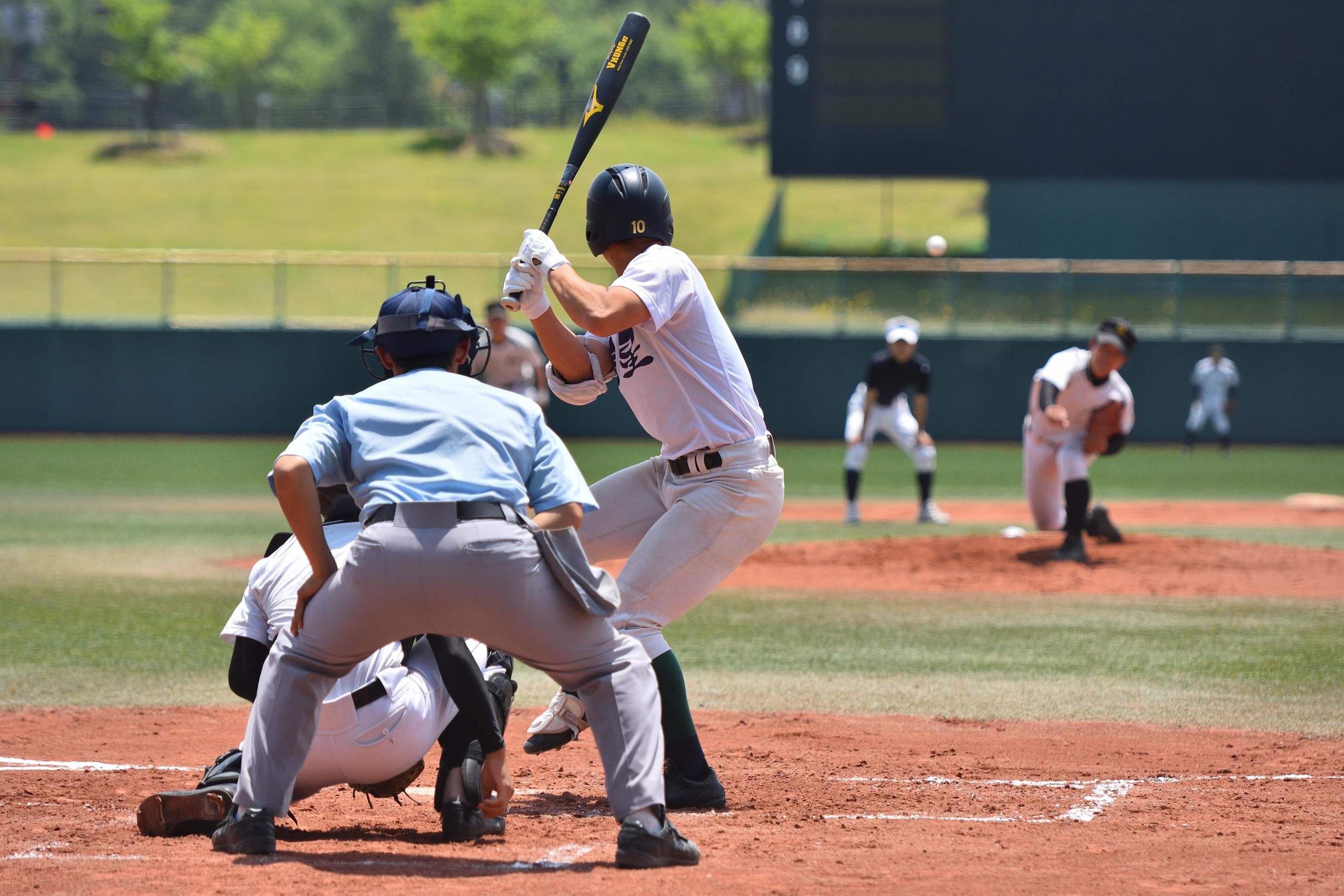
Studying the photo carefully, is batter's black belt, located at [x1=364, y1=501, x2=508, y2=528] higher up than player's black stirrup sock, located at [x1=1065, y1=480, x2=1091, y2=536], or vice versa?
batter's black belt, located at [x1=364, y1=501, x2=508, y2=528]

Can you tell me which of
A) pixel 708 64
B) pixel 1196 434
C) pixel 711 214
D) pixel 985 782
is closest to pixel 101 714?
pixel 985 782

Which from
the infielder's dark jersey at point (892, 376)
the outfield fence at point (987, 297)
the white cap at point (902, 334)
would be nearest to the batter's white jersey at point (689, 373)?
A: the white cap at point (902, 334)

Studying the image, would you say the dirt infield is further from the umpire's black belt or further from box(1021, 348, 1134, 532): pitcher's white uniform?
box(1021, 348, 1134, 532): pitcher's white uniform

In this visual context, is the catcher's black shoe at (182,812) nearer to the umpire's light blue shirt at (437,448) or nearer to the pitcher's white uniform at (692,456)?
the umpire's light blue shirt at (437,448)

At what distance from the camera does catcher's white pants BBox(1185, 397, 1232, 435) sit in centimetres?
2269

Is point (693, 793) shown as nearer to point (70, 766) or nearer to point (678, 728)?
point (678, 728)

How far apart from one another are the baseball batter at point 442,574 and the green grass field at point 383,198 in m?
35.0

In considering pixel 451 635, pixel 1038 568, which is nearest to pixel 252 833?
pixel 451 635

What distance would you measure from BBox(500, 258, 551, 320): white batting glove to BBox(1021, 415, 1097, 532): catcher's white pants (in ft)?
22.7

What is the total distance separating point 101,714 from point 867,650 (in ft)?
12.8

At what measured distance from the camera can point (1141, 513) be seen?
571 inches

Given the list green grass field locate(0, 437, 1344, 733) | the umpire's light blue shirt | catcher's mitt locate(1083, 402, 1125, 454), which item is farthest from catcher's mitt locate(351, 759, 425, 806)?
catcher's mitt locate(1083, 402, 1125, 454)

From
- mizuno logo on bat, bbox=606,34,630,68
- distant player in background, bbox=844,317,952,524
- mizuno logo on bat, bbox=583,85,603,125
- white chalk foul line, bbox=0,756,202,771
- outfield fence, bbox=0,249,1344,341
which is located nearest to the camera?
white chalk foul line, bbox=0,756,202,771

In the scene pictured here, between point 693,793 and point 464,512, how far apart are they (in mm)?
1475
